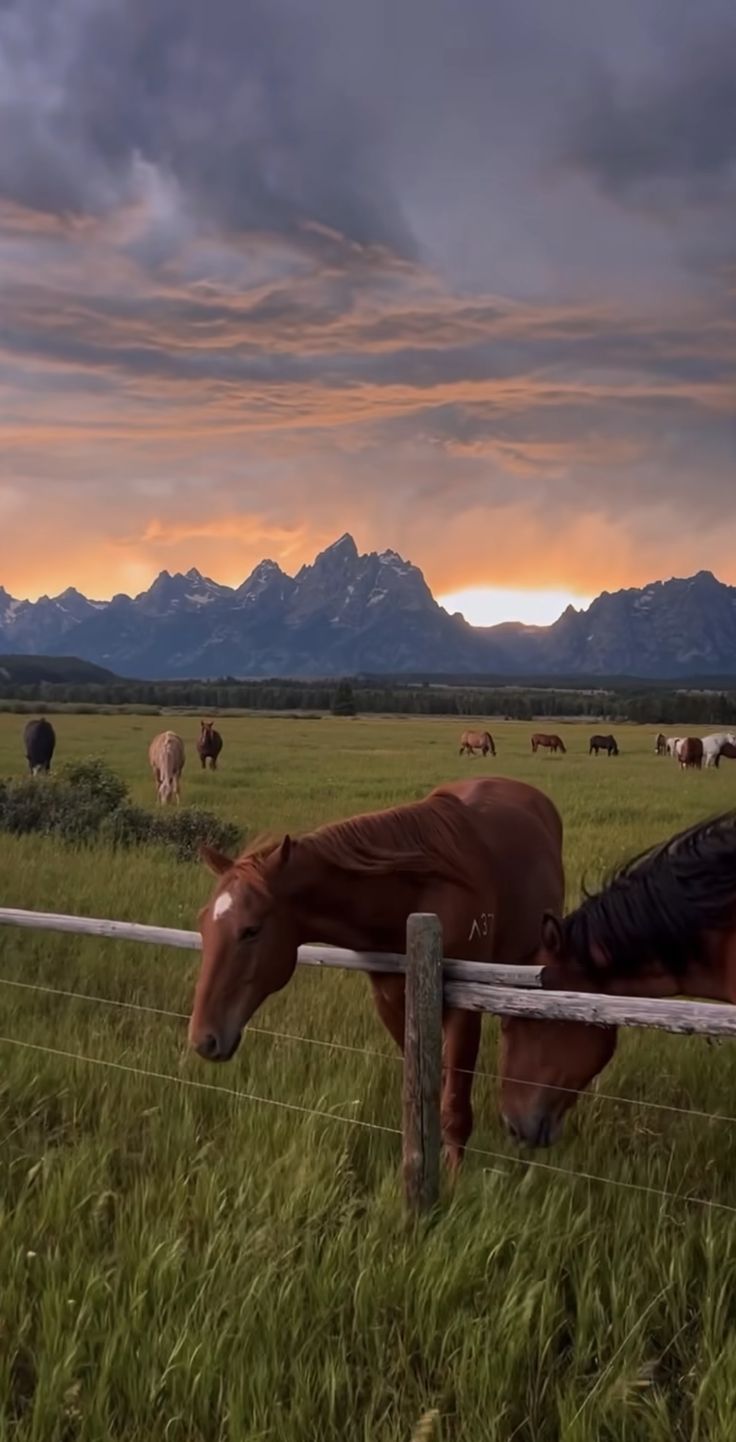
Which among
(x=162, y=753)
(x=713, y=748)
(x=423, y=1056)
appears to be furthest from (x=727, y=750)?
(x=423, y=1056)

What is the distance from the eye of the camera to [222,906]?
430cm

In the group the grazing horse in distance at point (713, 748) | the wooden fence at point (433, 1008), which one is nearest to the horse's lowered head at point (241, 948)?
the wooden fence at point (433, 1008)

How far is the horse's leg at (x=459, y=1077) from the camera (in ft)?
16.6

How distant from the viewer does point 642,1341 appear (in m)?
3.60

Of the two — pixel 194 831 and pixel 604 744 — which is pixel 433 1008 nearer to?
pixel 194 831

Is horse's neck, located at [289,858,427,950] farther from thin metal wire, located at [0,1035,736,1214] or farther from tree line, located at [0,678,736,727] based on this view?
tree line, located at [0,678,736,727]

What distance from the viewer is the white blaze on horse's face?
429 centimetres

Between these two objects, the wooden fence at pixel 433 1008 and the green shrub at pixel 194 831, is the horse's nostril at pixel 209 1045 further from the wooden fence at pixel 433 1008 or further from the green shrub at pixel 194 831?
the green shrub at pixel 194 831

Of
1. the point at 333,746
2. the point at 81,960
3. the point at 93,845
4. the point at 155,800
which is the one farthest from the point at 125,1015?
the point at 333,746

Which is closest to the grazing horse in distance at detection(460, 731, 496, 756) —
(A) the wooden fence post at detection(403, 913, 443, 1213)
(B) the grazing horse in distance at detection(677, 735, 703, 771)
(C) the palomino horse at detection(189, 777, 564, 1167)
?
(B) the grazing horse in distance at detection(677, 735, 703, 771)

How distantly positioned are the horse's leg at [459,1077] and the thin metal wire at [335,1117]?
104 millimetres

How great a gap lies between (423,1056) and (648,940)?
49.9 inches

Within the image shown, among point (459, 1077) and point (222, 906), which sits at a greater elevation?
point (222, 906)

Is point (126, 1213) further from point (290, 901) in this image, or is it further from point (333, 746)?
point (333, 746)
